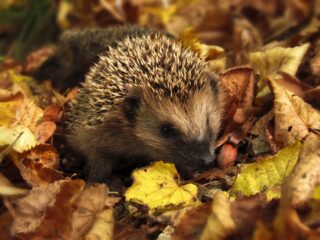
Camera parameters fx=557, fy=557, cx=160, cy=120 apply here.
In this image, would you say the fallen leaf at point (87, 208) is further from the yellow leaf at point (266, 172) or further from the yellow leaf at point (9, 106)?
the yellow leaf at point (9, 106)

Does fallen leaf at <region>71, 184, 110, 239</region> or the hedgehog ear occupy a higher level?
the hedgehog ear

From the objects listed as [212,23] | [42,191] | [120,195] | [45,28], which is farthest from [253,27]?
[42,191]

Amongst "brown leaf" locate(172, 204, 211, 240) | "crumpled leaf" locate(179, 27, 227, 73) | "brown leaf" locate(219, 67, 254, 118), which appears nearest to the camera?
"brown leaf" locate(172, 204, 211, 240)

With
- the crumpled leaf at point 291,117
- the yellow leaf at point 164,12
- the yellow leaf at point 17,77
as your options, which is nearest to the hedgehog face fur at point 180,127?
the crumpled leaf at point 291,117

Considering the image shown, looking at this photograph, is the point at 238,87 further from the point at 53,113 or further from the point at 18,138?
the point at 18,138

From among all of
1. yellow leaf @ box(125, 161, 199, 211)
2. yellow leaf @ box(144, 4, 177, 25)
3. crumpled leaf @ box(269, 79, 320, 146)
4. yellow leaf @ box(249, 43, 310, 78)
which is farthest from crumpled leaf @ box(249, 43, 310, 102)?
yellow leaf @ box(144, 4, 177, 25)

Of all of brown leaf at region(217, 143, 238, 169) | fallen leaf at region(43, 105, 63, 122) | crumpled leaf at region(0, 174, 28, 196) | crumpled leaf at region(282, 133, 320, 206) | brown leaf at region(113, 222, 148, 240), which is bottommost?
brown leaf at region(113, 222, 148, 240)

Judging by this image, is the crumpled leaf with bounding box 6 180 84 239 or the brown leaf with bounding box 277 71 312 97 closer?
the crumpled leaf with bounding box 6 180 84 239

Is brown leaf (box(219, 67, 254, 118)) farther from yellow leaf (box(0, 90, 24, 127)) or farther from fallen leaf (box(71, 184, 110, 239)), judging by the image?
yellow leaf (box(0, 90, 24, 127))
